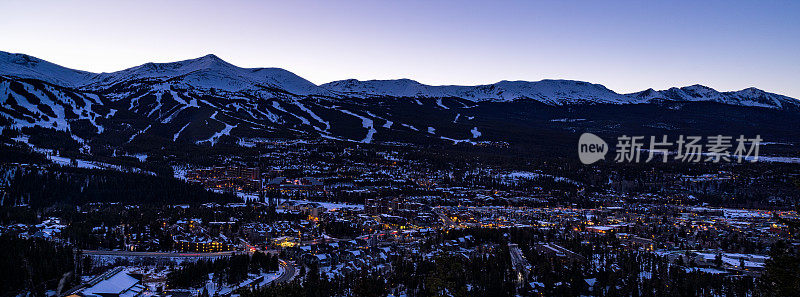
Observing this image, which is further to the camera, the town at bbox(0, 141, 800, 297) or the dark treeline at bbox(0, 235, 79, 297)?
the town at bbox(0, 141, 800, 297)

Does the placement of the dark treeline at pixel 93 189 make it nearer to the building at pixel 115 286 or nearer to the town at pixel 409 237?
the town at pixel 409 237

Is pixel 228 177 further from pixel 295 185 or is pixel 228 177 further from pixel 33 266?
pixel 33 266

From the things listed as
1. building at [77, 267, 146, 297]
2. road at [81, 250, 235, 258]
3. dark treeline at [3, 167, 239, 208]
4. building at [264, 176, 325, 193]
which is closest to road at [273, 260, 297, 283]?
road at [81, 250, 235, 258]

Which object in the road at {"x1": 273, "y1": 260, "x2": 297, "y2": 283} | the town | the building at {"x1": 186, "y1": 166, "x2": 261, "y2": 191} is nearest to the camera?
the town

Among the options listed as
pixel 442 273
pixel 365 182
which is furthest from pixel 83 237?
pixel 365 182

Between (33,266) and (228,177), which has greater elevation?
(228,177)

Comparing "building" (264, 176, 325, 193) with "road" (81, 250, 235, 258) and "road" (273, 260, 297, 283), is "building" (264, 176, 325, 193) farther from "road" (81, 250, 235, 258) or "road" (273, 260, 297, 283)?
"road" (273, 260, 297, 283)

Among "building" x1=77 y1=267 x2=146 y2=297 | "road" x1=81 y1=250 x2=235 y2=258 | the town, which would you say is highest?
the town

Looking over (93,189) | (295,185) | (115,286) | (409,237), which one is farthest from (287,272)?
(295,185)

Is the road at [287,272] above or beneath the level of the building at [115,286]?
beneath

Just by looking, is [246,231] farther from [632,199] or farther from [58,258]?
[632,199]

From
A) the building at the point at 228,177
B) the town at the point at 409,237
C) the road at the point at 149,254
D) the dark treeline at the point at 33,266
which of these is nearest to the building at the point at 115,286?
the town at the point at 409,237

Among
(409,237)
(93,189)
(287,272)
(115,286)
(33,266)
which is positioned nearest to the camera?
(115,286)
